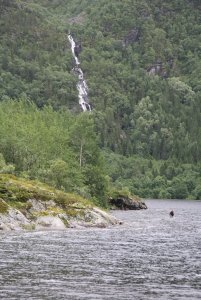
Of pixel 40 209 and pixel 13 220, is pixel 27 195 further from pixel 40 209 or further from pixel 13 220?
pixel 13 220

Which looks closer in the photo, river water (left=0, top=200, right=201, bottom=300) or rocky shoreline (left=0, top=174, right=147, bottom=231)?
river water (left=0, top=200, right=201, bottom=300)

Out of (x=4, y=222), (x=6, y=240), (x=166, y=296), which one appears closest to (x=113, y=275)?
(x=166, y=296)

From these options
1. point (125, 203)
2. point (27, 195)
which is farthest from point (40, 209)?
point (125, 203)

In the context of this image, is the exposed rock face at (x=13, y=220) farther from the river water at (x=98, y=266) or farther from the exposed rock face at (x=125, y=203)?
the exposed rock face at (x=125, y=203)

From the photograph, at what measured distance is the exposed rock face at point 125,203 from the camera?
17362 cm

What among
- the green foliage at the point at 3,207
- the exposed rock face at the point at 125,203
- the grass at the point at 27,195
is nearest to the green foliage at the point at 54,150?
the grass at the point at 27,195

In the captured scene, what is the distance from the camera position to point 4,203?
8950cm

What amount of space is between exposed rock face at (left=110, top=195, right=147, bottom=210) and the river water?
8691 cm

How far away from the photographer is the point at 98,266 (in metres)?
57.2

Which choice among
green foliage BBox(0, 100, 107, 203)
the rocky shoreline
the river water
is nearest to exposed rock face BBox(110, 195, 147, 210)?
green foliage BBox(0, 100, 107, 203)

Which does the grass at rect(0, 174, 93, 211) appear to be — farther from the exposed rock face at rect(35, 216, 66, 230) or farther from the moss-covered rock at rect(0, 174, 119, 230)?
the exposed rock face at rect(35, 216, 66, 230)

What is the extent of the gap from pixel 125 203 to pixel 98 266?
121 m

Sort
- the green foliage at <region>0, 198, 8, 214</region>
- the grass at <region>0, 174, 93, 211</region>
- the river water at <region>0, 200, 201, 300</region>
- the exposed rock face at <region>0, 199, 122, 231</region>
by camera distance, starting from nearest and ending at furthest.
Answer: the river water at <region>0, 200, 201, 300</region>, the green foliage at <region>0, 198, 8, 214</region>, the exposed rock face at <region>0, 199, 122, 231</region>, the grass at <region>0, 174, 93, 211</region>

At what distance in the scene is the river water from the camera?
4584 cm
